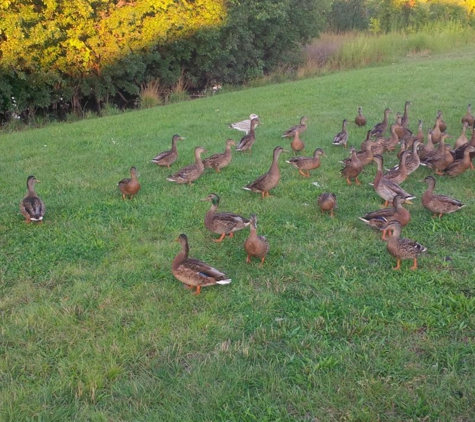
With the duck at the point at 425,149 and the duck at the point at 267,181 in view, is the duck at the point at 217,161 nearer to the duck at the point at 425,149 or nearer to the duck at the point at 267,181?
the duck at the point at 267,181

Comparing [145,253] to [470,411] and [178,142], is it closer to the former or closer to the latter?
[470,411]

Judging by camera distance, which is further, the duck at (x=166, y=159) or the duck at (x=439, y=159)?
the duck at (x=166, y=159)

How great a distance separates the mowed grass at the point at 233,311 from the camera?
3.52 m

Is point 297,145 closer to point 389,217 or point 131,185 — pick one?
point 131,185

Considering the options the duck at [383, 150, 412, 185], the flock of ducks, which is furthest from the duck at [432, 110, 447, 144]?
the duck at [383, 150, 412, 185]

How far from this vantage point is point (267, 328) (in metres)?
4.26

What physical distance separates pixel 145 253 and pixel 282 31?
19714mm

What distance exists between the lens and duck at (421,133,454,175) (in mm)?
7783

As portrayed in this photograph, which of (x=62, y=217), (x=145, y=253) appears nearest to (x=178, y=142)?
(x=62, y=217)

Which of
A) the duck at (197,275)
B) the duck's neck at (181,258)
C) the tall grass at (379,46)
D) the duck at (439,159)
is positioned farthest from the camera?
the tall grass at (379,46)

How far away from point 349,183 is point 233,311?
3.95m

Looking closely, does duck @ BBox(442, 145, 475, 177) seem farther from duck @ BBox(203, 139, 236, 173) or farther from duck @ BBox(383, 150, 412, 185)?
duck @ BBox(203, 139, 236, 173)

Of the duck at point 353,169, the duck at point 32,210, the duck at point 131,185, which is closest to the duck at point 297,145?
the duck at point 353,169

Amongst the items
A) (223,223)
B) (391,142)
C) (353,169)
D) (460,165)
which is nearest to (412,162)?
(460,165)
